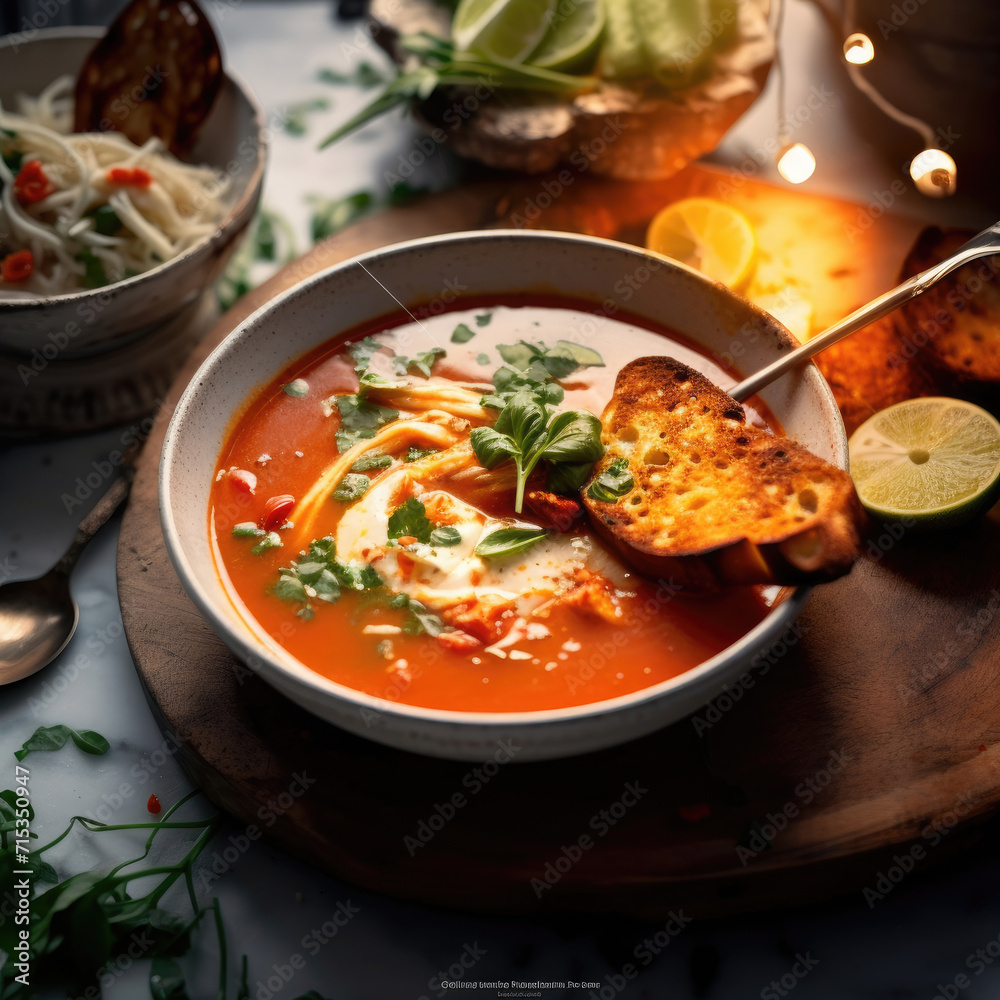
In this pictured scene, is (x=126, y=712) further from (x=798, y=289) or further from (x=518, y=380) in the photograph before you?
(x=798, y=289)

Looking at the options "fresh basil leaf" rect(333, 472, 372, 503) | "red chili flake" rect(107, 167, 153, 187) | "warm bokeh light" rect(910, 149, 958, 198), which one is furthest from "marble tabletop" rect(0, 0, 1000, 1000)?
Result: "warm bokeh light" rect(910, 149, 958, 198)

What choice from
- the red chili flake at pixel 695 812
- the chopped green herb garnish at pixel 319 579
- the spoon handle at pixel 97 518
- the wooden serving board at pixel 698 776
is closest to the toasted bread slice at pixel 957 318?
the wooden serving board at pixel 698 776

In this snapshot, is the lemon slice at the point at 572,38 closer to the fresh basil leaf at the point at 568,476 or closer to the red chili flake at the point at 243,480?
the fresh basil leaf at the point at 568,476

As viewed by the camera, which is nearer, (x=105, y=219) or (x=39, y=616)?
(x=39, y=616)

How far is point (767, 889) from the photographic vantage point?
106 inches

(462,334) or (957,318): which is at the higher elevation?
(957,318)

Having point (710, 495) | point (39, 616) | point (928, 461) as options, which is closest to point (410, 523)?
point (710, 495)

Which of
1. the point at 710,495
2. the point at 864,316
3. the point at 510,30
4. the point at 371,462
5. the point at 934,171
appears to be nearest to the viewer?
the point at 710,495

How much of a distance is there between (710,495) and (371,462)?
1.15m

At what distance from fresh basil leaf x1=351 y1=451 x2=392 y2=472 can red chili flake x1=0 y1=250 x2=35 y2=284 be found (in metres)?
1.84

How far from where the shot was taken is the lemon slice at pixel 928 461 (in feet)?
10.5

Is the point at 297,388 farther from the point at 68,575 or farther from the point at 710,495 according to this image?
the point at 710,495

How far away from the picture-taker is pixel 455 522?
315 cm

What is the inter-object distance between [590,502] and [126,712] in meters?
1.73
